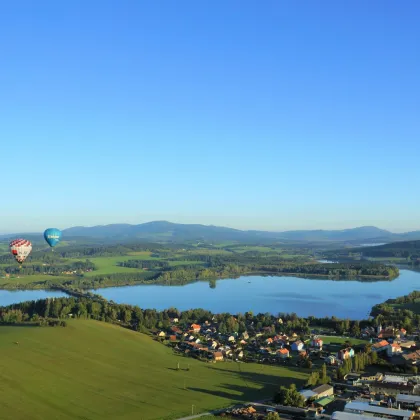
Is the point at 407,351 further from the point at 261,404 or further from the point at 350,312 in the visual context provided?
the point at 350,312

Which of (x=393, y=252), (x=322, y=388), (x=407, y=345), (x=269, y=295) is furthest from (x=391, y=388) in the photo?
(x=393, y=252)

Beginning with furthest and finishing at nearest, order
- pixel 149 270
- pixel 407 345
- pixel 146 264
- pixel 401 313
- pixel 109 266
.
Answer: pixel 146 264 < pixel 109 266 < pixel 149 270 < pixel 401 313 < pixel 407 345

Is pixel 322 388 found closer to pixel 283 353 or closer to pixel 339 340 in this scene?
pixel 283 353

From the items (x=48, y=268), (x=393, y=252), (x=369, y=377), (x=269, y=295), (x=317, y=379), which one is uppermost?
(x=393, y=252)

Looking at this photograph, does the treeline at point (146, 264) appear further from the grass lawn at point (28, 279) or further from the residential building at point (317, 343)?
the residential building at point (317, 343)

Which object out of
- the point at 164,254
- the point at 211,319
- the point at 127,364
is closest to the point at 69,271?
the point at 164,254
